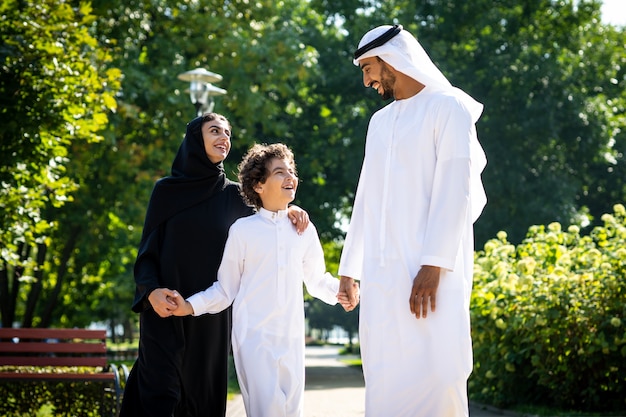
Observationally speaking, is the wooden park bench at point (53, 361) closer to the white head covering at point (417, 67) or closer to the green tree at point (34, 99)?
the green tree at point (34, 99)

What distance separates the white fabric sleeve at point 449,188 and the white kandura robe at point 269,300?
1517 mm

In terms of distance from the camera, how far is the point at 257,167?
622 centimetres

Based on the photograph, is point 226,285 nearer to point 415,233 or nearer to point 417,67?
point 415,233

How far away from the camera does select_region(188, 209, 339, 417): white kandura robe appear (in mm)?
5793

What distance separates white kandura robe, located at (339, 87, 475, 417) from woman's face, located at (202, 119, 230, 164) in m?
1.96

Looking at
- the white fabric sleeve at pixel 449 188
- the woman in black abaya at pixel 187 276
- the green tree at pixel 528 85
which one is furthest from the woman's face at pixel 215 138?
the green tree at pixel 528 85

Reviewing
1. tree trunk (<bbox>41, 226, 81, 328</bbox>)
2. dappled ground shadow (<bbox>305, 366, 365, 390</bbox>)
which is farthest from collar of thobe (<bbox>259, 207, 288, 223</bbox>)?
tree trunk (<bbox>41, 226, 81, 328</bbox>)

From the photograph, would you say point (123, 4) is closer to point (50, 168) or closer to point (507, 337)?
point (50, 168)

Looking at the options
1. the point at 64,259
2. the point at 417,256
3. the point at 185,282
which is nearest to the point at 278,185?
the point at 185,282

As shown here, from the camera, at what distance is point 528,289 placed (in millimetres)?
12383

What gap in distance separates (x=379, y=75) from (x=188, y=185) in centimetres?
225

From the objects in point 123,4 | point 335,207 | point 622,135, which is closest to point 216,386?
point 123,4

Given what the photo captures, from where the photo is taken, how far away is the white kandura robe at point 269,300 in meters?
5.79

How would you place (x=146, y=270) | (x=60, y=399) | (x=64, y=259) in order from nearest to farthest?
(x=146, y=270)
(x=60, y=399)
(x=64, y=259)
